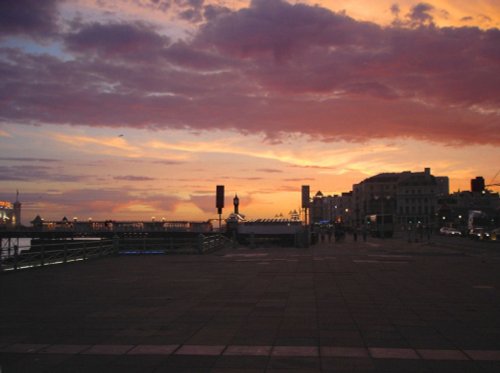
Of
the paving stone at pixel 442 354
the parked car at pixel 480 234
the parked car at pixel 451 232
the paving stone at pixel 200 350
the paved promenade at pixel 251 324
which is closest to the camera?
the paved promenade at pixel 251 324

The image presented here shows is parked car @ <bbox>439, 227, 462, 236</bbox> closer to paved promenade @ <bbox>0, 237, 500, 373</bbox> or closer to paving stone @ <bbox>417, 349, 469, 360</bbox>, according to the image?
paved promenade @ <bbox>0, 237, 500, 373</bbox>

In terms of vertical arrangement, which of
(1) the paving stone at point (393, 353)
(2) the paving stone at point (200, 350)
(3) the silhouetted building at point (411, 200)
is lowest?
(2) the paving stone at point (200, 350)

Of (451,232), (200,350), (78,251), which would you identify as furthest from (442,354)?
(451,232)

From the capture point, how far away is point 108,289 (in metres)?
15.4

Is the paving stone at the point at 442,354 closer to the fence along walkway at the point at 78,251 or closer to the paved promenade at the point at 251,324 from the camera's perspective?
the paved promenade at the point at 251,324

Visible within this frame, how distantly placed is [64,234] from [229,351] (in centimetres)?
9562

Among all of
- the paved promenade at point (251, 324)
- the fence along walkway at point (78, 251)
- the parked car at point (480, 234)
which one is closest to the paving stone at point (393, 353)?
the paved promenade at point (251, 324)

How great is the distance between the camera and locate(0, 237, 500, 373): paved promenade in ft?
24.1

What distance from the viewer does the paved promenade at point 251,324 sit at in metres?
7.36

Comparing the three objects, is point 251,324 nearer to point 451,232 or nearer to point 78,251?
point 78,251

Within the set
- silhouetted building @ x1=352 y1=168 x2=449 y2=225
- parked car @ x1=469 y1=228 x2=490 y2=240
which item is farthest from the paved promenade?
silhouetted building @ x1=352 y1=168 x2=449 y2=225

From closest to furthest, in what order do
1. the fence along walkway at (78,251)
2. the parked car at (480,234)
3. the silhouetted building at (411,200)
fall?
the fence along walkway at (78,251) → the parked car at (480,234) → the silhouetted building at (411,200)

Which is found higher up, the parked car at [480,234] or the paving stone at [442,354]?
the parked car at [480,234]

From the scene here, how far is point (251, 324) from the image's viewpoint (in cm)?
988
